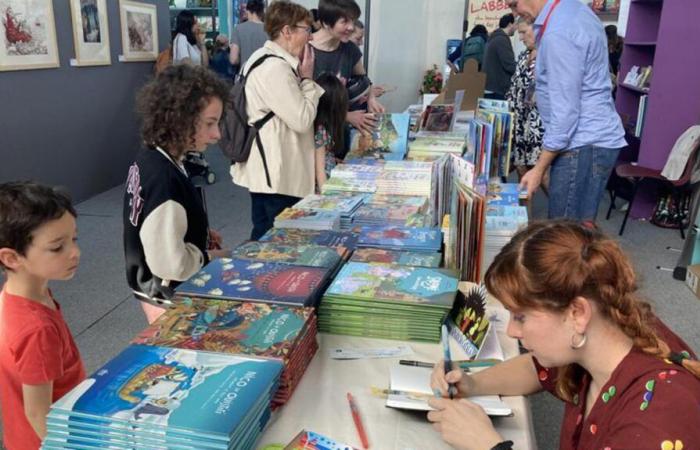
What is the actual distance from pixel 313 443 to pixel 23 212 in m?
0.80

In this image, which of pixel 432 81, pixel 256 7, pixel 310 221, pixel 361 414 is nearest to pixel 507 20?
pixel 432 81

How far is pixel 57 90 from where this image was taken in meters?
4.64

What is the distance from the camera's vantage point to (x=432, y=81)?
6.18 metres

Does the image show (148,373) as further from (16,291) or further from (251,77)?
(251,77)

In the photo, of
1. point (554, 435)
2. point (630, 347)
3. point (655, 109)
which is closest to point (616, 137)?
point (554, 435)

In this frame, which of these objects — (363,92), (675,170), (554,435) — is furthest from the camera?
(675,170)

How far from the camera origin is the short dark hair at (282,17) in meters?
2.43

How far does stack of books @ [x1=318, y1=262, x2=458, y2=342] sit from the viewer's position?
50.8 inches

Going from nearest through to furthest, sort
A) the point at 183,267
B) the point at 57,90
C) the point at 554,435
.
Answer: the point at 183,267, the point at 554,435, the point at 57,90

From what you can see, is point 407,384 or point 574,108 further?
point 574,108

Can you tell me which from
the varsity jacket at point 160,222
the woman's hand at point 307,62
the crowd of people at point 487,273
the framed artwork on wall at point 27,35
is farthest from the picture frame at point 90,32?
the varsity jacket at point 160,222

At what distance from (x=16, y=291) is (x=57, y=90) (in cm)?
393

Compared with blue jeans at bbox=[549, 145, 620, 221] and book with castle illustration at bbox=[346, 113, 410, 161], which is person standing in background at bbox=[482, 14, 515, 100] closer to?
book with castle illustration at bbox=[346, 113, 410, 161]

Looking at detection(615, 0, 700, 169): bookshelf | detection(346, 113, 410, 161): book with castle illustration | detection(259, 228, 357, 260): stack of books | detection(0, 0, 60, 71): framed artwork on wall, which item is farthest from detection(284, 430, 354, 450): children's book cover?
detection(615, 0, 700, 169): bookshelf
